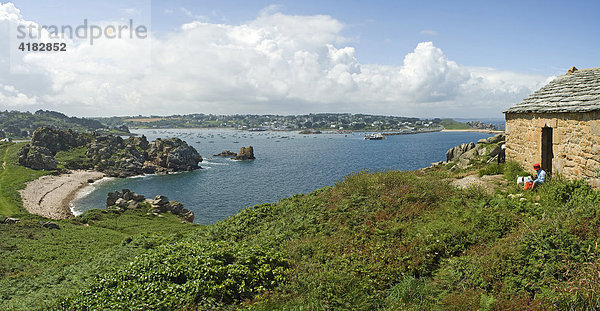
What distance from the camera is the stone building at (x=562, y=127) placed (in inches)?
476

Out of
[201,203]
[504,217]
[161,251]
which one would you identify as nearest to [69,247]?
[161,251]

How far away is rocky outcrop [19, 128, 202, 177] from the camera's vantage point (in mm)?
83562

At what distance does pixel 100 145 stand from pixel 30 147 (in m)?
16.4

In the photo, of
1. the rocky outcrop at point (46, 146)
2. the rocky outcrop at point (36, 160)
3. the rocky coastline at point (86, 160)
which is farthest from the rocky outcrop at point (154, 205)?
the rocky outcrop at point (46, 146)

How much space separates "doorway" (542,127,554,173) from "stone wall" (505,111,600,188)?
8.3 inches

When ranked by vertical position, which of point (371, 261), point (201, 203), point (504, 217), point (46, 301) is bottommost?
point (201, 203)

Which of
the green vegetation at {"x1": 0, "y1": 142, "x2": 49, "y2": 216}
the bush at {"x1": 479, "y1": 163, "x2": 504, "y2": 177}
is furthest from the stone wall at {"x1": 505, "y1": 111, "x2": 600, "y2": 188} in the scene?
the green vegetation at {"x1": 0, "y1": 142, "x2": 49, "y2": 216}

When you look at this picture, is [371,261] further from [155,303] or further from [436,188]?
[436,188]

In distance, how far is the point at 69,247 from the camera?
2447 centimetres

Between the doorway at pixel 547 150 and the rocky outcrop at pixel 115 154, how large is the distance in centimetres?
8739

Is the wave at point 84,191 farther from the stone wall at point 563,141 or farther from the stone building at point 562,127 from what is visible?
the stone building at point 562,127

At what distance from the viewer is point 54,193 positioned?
6288 centimetres

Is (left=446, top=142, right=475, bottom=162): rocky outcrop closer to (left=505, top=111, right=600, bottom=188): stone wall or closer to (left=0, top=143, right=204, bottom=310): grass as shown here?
(left=505, top=111, right=600, bottom=188): stone wall

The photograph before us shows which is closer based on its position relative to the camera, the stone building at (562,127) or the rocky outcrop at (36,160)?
the stone building at (562,127)
